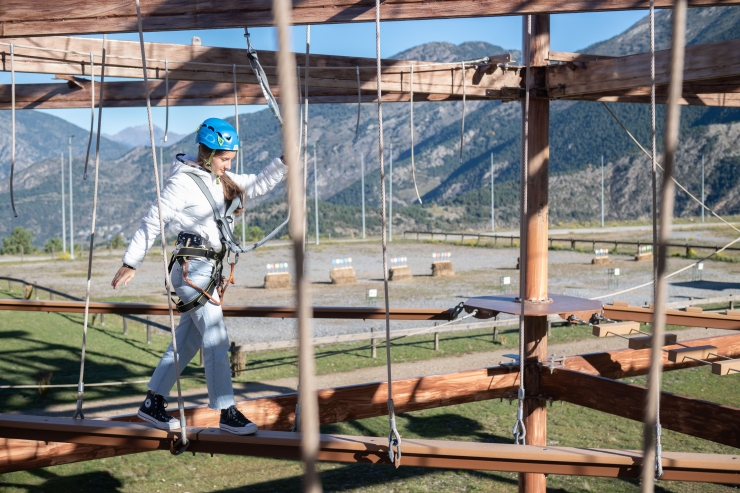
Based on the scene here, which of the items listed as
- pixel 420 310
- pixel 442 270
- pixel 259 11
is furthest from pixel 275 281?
pixel 259 11

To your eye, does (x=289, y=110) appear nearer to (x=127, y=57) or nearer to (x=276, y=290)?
(x=127, y=57)

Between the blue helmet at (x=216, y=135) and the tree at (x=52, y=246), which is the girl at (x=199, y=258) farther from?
the tree at (x=52, y=246)

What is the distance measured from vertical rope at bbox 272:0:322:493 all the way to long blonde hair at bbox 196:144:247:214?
120 inches

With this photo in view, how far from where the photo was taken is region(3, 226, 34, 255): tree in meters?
47.5

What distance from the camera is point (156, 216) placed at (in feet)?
13.4

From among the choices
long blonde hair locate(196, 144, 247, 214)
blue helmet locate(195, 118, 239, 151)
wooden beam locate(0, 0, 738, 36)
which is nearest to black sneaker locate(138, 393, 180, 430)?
long blonde hair locate(196, 144, 247, 214)

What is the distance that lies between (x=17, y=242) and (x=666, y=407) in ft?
164

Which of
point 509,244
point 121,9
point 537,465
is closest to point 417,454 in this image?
point 537,465

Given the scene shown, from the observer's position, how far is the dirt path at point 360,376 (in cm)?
958

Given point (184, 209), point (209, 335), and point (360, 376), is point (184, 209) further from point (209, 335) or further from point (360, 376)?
point (360, 376)

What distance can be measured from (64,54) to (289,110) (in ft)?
18.9

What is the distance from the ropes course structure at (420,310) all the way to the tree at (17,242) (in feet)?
147

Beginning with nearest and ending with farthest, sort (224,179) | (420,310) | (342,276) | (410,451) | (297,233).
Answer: (297,233), (410,451), (224,179), (420,310), (342,276)

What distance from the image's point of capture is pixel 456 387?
5.98 m
